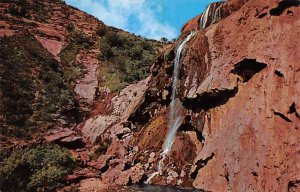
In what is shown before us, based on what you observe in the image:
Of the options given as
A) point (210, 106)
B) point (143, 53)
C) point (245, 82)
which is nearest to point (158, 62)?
point (210, 106)

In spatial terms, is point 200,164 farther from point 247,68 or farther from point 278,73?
point 278,73

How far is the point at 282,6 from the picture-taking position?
16406 mm

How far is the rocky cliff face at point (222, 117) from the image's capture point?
14102 millimetres

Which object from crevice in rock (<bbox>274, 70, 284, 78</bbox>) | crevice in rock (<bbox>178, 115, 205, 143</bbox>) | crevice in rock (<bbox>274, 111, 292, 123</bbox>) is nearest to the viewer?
crevice in rock (<bbox>274, 111, 292, 123</bbox>)

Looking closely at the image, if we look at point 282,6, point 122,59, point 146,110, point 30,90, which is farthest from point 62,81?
point 282,6

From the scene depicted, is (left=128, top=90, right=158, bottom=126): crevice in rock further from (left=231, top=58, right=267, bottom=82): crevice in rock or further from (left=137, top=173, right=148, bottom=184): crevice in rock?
(left=231, top=58, right=267, bottom=82): crevice in rock

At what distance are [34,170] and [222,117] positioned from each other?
9.27m

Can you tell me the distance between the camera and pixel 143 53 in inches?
1630

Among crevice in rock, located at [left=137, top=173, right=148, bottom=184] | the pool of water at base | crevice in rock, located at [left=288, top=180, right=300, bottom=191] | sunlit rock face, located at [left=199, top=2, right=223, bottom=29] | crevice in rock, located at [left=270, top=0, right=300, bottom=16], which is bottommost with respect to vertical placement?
the pool of water at base

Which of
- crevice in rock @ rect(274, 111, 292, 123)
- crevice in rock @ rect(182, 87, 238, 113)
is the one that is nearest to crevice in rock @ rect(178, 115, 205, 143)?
crevice in rock @ rect(182, 87, 238, 113)

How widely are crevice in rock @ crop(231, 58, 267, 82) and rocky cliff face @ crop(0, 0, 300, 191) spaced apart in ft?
0.15

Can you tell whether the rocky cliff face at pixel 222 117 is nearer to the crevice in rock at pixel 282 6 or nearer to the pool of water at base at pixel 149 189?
the crevice in rock at pixel 282 6

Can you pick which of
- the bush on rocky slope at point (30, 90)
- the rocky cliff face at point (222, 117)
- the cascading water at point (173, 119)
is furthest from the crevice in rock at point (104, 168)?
the bush on rocky slope at point (30, 90)

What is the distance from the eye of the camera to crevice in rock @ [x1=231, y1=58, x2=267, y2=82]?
53.9ft
